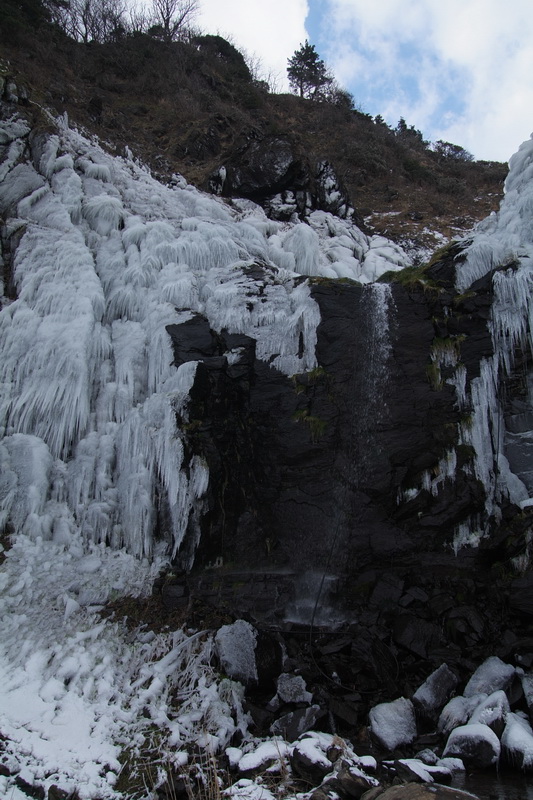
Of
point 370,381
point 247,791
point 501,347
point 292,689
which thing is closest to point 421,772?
point 247,791

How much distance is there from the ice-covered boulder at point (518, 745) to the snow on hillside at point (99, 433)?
316cm

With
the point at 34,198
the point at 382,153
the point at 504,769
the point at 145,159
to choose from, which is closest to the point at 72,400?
the point at 34,198

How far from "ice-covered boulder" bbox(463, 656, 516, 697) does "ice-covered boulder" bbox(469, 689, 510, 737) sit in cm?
28

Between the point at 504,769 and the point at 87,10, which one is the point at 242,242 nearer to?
the point at 504,769

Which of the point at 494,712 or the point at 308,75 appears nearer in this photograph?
the point at 494,712

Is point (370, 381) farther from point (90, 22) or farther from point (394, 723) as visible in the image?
point (90, 22)

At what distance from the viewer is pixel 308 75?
3169 cm

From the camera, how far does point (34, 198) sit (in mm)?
12406

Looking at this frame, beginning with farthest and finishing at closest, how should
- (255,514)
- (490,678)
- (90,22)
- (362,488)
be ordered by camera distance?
(90,22) < (255,514) < (362,488) < (490,678)

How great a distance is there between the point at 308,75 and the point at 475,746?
119 feet

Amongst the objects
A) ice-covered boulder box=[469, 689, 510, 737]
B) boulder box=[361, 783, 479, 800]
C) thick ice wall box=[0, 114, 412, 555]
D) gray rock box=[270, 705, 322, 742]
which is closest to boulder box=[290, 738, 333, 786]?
gray rock box=[270, 705, 322, 742]

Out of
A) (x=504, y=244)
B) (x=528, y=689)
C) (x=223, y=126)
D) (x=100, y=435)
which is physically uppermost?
(x=223, y=126)

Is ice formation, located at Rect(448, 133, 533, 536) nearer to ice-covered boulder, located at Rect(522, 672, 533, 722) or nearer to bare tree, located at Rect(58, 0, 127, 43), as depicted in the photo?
ice-covered boulder, located at Rect(522, 672, 533, 722)

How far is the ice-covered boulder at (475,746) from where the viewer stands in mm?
5414
